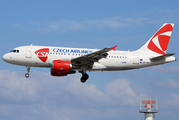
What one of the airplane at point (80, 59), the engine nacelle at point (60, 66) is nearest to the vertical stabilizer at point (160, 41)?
the airplane at point (80, 59)

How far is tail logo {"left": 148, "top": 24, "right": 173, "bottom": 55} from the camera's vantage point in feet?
153

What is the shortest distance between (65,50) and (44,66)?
3.60m

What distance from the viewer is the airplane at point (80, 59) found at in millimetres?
41531

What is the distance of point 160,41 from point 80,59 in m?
13.6

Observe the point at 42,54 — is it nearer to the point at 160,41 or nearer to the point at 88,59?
the point at 88,59

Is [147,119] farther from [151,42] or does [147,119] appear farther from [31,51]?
[31,51]

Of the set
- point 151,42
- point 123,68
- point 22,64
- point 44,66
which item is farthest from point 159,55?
point 22,64

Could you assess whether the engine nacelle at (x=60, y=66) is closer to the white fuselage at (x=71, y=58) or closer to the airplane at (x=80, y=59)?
the airplane at (x=80, y=59)

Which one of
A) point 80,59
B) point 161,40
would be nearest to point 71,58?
point 80,59

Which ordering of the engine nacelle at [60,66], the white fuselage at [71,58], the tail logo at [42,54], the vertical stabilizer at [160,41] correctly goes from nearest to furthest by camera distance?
the engine nacelle at [60,66], the tail logo at [42,54], the white fuselage at [71,58], the vertical stabilizer at [160,41]

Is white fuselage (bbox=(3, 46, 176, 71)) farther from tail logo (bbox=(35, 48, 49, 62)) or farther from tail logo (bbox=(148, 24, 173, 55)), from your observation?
tail logo (bbox=(148, 24, 173, 55))

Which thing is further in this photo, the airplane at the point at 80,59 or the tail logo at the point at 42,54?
the tail logo at the point at 42,54

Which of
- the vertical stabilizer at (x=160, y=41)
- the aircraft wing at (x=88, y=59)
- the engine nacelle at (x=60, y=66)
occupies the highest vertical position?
the vertical stabilizer at (x=160, y=41)

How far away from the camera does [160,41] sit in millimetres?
47344
